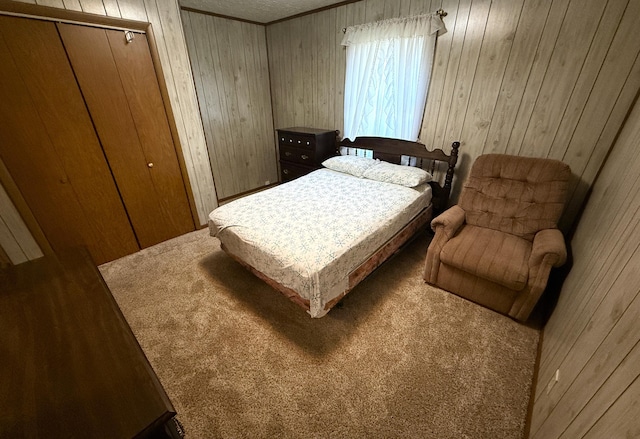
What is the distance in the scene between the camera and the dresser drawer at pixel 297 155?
349 centimetres

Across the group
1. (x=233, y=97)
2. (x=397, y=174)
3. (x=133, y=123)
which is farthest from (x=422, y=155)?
(x=133, y=123)

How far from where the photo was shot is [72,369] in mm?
723

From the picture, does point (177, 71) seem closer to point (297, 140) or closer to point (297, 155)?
point (297, 140)

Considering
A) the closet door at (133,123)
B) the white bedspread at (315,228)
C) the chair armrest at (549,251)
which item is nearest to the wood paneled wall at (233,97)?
the closet door at (133,123)

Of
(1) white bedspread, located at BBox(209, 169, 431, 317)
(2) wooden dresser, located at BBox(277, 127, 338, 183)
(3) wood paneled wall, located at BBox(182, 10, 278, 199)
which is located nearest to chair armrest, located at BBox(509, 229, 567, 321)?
(1) white bedspread, located at BBox(209, 169, 431, 317)

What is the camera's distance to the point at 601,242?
4.53ft

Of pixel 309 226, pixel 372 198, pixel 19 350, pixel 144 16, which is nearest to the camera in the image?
pixel 19 350

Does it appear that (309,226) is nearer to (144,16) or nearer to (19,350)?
(19,350)

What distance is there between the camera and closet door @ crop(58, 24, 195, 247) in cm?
207

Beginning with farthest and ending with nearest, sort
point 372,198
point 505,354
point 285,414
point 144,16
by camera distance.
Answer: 1. point 372,198
2. point 144,16
3. point 505,354
4. point 285,414

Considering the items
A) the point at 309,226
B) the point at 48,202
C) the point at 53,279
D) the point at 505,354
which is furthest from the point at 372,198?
the point at 48,202

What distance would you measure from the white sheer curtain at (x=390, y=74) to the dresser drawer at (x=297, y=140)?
60 cm

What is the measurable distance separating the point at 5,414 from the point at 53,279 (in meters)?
0.64

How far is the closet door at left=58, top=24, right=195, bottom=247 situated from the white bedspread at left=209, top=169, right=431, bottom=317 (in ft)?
3.35
